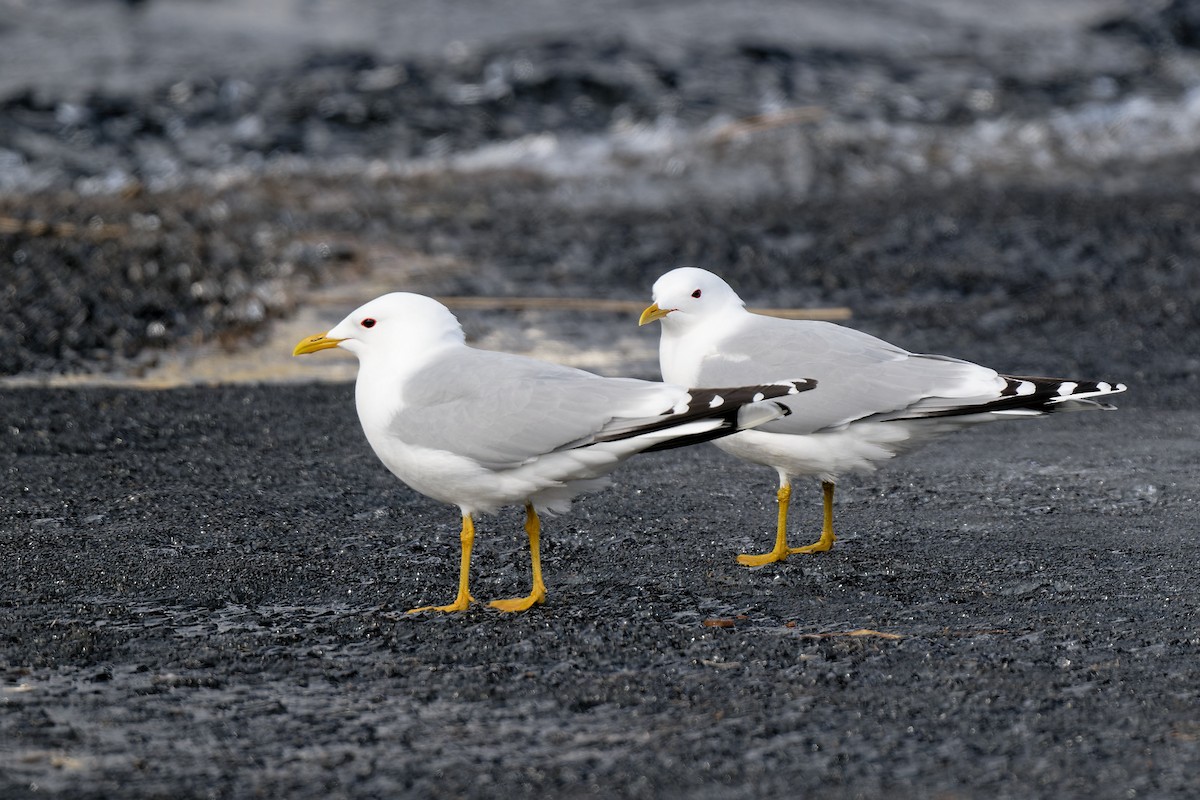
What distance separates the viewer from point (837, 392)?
5227 millimetres

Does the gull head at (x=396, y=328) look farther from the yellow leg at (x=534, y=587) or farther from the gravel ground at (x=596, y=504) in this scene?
the gravel ground at (x=596, y=504)

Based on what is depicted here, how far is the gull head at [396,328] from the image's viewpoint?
4.94 meters

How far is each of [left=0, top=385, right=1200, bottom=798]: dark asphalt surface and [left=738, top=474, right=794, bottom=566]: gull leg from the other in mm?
81

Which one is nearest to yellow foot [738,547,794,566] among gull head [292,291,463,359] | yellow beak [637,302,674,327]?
yellow beak [637,302,674,327]

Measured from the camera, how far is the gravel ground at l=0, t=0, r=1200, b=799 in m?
3.60

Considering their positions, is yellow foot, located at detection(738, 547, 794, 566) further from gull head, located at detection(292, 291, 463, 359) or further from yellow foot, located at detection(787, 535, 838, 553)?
gull head, located at detection(292, 291, 463, 359)

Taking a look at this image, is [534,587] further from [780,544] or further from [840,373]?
[840,373]

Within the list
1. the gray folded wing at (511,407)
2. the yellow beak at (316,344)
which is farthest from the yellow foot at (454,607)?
the yellow beak at (316,344)

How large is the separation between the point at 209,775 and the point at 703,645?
151cm

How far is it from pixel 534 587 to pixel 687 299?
1.43 meters

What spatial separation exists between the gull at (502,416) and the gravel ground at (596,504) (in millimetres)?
402

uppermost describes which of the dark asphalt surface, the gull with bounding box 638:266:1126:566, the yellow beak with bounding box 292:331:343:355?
the yellow beak with bounding box 292:331:343:355

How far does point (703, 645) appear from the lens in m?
4.29

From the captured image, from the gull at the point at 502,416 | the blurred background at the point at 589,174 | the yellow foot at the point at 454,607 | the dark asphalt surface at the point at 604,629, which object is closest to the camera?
the dark asphalt surface at the point at 604,629
